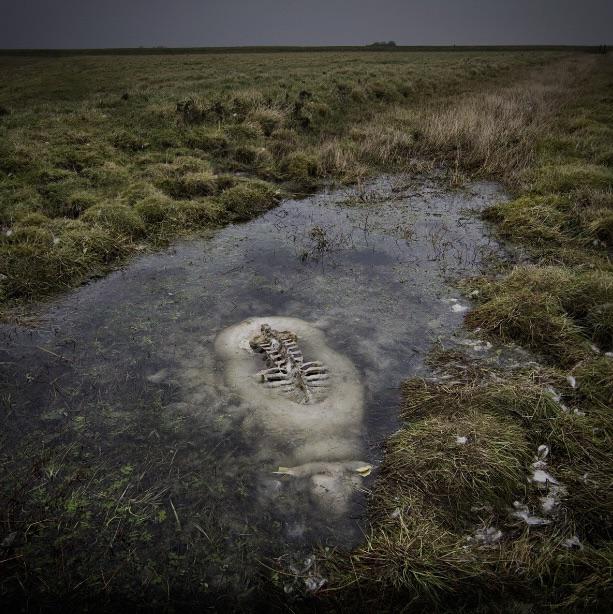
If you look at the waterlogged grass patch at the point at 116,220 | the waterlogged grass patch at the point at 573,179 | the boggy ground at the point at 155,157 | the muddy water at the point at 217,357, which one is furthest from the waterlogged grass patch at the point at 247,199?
the waterlogged grass patch at the point at 573,179

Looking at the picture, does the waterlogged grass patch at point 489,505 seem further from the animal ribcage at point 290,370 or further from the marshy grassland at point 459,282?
the animal ribcage at point 290,370

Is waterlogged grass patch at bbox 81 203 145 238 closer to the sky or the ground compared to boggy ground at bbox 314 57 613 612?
closer to the sky

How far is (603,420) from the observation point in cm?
446

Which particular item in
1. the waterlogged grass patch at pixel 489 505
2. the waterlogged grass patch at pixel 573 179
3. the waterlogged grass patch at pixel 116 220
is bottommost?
the waterlogged grass patch at pixel 489 505

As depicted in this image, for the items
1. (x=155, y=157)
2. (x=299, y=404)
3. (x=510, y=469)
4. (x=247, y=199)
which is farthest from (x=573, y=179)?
(x=155, y=157)

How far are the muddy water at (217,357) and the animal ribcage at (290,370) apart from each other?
47 cm

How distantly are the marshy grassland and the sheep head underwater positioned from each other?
0.45m

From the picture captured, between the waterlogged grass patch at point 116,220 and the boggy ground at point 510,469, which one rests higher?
the waterlogged grass patch at point 116,220

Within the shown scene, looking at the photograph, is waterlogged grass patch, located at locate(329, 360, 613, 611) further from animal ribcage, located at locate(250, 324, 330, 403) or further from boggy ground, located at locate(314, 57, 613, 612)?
animal ribcage, located at locate(250, 324, 330, 403)

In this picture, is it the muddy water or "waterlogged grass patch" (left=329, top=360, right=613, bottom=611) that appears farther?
the muddy water

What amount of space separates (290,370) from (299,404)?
0.51m

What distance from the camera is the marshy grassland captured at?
3.26 metres

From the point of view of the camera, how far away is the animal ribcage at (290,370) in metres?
5.00

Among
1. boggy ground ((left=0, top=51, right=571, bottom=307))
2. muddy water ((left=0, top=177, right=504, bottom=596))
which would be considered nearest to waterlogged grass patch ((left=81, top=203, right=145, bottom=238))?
boggy ground ((left=0, top=51, right=571, bottom=307))
